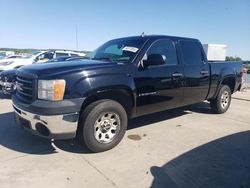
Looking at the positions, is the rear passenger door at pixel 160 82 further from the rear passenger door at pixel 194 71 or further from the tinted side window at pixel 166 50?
the rear passenger door at pixel 194 71

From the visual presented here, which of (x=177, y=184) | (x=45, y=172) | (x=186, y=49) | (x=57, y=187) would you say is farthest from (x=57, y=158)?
(x=186, y=49)

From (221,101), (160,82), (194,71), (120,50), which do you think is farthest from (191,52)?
(221,101)

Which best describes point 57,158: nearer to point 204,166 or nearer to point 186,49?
point 204,166

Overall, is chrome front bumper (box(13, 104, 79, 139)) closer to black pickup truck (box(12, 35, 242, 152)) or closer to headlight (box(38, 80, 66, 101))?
black pickup truck (box(12, 35, 242, 152))

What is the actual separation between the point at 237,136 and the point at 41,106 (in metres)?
3.90

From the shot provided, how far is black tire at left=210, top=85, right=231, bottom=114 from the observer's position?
6844 millimetres

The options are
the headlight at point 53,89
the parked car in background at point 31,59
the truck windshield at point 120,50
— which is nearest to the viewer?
the headlight at point 53,89

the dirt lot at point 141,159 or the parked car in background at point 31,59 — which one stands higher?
the parked car in background at point 31,59

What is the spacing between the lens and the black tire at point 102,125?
3.92m

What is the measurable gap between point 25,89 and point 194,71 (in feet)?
11.5

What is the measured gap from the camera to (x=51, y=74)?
3.69 m

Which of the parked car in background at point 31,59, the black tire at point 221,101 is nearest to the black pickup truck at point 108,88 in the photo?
the black tire at point 221,101

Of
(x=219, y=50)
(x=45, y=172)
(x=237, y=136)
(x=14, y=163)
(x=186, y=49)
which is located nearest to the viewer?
(x=45, y=172)

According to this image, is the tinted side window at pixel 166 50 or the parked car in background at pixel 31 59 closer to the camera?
the tinted side window at pixel 166 50
